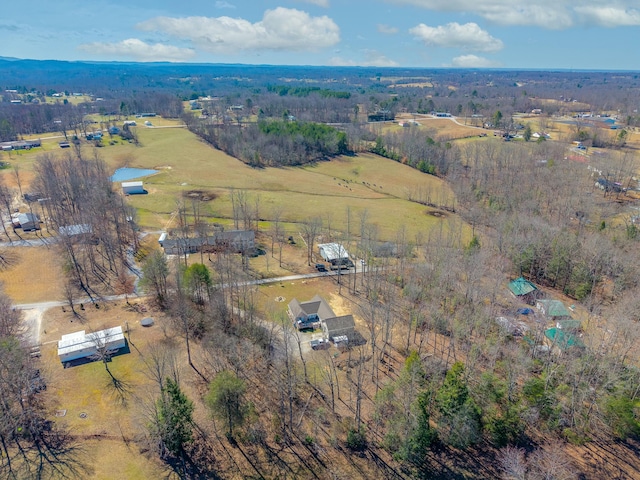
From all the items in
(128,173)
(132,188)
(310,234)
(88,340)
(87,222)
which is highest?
(128,173)

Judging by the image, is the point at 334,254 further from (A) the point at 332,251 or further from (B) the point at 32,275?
(B) the point at 32,275

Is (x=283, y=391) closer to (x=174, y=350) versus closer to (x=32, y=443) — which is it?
(x=174, y=350)

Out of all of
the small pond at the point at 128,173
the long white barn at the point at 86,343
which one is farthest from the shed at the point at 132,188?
the long white barn at the point at 86,343

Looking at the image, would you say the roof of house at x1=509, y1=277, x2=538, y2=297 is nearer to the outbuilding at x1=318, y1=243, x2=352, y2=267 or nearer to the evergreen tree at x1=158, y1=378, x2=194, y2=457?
the outbuilding at x1=318, y1=243, x2=352, y2=267

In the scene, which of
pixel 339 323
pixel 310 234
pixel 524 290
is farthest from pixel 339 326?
pixel 524 290

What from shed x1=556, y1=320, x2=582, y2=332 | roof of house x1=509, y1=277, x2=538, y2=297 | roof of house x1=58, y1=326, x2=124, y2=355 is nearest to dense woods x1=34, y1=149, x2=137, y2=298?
roof of house x1=58, y1=326, x2=124, y2=355

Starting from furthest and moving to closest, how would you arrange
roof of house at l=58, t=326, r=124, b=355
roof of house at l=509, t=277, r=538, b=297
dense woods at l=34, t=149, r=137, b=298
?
dense woods at l=34, t=149, r=137, b=298
roof of house at l=509, t=277, r=538, b=297
roof of house at l=58, t=326, r=124, b=355
